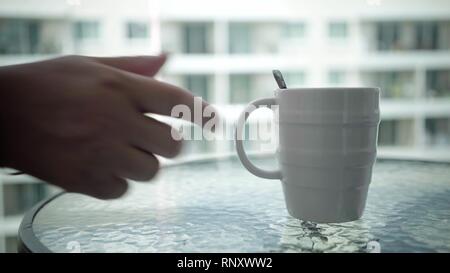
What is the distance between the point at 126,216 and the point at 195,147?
10.5 ft

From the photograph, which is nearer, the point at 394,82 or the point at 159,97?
the point at 159,97

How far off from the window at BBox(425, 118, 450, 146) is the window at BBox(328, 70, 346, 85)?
109 centimetres

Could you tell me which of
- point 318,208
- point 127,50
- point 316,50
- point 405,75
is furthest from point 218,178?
point 405,75

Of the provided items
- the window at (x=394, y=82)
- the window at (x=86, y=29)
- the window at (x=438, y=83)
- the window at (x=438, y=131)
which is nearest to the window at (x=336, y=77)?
the window at (x=394, y=82)

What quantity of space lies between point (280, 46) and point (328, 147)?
150 inches

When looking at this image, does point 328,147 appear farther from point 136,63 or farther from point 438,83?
point 438,83

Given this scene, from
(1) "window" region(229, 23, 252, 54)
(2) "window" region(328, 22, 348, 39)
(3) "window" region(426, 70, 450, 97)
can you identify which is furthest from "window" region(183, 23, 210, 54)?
(3) "window" region(426, 70, 450, 97)

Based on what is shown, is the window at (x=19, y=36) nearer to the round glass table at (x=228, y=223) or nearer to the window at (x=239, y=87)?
the window at (x=239, y=87)

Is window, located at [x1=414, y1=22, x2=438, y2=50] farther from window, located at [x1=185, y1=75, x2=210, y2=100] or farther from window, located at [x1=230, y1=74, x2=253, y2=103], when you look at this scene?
window, located at [x1=185, y1=75, x2=210, y2=100]

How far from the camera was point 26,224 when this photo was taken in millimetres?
414

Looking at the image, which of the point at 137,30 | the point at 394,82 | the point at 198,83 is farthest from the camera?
the point at 394,82

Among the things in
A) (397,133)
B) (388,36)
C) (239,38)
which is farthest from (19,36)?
(397,133)

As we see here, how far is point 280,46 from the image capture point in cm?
402
